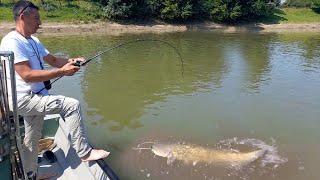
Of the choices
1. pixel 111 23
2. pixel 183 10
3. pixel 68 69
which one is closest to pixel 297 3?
pixel 183 10

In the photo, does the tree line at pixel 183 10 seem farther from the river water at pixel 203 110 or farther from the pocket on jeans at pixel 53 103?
the pocket on jeans at pixel 53 103

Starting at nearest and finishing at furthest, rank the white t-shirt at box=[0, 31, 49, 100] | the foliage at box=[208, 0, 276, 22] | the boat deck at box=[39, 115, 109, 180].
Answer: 1. the white t-shirt at box=[0, 31, 49, 100]
2. the boat deck at box=[39, 115, 109, 180]
3. the foliage at box=[208, 0, 276, 22]

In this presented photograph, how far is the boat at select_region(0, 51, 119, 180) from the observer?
332 centimetres

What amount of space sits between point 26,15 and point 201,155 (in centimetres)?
429

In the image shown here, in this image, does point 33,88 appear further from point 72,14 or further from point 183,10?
point 183,10

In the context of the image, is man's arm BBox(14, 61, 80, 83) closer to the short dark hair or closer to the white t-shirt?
the white t-shirt

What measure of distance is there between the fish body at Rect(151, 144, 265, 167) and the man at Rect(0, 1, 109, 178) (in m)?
2.55

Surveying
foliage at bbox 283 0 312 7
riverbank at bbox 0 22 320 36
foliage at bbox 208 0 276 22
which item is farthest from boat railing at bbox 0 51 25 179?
foliage at bbox 283 0 312 7

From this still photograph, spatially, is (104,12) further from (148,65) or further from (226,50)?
(148,65)

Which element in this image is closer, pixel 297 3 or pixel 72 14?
pixel 72 14

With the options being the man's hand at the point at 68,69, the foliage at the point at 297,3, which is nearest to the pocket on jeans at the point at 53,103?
the man's hand at the point at 68,69

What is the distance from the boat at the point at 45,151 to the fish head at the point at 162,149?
2.04 m

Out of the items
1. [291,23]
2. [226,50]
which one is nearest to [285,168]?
[226,50]

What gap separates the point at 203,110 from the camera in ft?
→ 32.1
